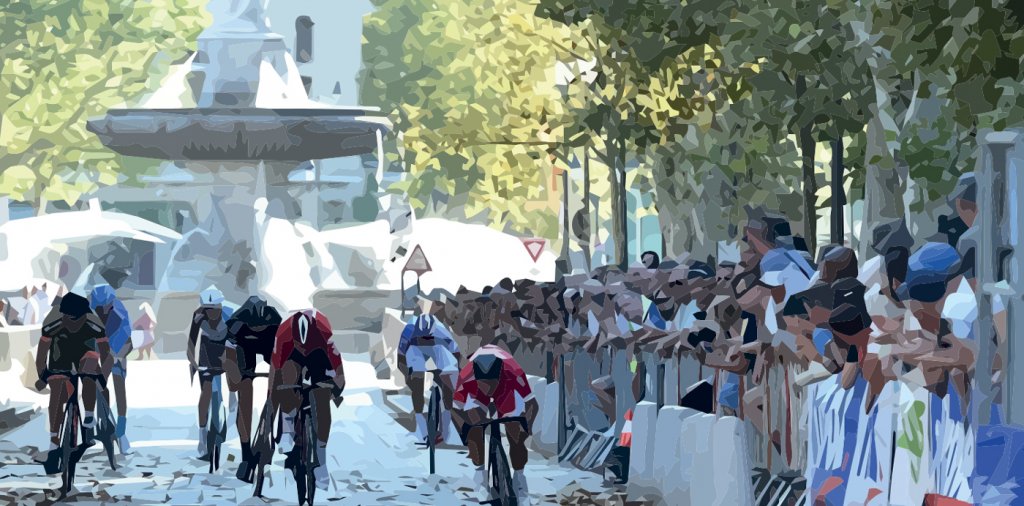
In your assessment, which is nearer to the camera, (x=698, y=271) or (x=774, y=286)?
(x=774, y=286)

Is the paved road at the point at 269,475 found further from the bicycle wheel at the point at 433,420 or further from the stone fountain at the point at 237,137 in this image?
the stone fountain at the point at 237,137

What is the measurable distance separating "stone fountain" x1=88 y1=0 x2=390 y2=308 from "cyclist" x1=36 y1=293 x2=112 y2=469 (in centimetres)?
2335

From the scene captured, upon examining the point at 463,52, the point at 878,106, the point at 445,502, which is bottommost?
the point at 445,502

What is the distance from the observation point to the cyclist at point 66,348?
65.7 feet

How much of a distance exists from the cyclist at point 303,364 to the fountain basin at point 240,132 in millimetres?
25967

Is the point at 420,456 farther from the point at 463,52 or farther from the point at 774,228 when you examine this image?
the point at 463,52

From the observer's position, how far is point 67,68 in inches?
2259

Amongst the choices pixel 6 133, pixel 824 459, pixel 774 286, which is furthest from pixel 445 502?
pixel 6 133

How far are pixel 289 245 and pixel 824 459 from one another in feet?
131

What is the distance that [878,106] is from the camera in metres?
22.6

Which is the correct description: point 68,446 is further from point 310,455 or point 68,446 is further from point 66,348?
point 310,455

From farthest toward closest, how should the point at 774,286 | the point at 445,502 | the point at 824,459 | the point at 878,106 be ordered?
the point at 878,106, the point at 445,502, the point at 774,286, the point at 824,459

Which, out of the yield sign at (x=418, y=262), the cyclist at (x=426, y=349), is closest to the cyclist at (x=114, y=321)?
the cyclist at (x=426, y=349)

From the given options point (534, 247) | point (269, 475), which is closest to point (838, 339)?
point (269, 475)
